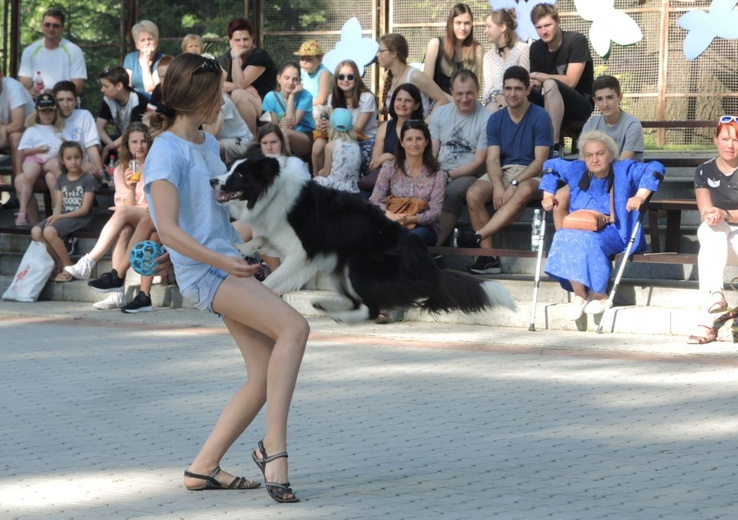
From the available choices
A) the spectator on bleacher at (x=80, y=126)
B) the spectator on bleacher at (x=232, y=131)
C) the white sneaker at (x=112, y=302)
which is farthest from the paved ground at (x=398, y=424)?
the spectator on bleacher at (x=80, y=126)

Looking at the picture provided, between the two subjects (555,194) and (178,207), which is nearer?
(178,207)

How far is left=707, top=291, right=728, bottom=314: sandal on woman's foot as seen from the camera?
8.88 meters

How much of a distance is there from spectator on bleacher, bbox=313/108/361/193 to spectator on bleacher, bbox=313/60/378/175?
0.36 metres

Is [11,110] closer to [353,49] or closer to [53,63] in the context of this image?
[53,63]

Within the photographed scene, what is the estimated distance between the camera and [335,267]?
8727mm

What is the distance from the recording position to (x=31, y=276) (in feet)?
39.1

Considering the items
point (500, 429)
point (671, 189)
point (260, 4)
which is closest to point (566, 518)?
point (500, 429)

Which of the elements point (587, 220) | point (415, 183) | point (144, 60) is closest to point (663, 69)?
point (415, 183)

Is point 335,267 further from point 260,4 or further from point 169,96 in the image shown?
point 260,4

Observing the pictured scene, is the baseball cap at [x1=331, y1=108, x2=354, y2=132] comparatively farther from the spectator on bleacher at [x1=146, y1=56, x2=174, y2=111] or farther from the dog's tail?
the dog's tail

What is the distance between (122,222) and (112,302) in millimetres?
794

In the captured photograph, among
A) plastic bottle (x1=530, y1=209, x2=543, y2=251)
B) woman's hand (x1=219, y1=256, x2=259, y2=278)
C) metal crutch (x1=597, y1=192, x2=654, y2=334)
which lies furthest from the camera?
A: plastic bottle (x1=530, y1=209, x2=543, y2=251)

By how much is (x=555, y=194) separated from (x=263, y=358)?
5.53 m

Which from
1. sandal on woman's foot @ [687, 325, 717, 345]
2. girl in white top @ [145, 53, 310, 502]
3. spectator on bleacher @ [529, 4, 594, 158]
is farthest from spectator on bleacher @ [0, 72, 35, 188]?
girl in white top @ [145, 53, 310, 502]
